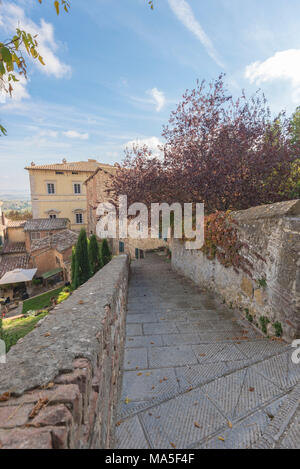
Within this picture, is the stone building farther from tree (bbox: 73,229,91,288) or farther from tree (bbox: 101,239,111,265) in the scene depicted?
tree (bbox: 101,239,111,265)

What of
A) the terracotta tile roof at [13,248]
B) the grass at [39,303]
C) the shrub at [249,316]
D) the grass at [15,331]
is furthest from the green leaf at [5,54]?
the terracotta tile roof at [13,248]

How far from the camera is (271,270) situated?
11.6 ft

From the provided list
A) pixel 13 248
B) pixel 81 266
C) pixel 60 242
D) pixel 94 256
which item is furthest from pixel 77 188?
pixel 94 256

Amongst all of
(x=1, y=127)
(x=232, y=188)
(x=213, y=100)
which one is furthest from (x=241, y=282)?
(x=213, y=100)

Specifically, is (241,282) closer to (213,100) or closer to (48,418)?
(48,418)

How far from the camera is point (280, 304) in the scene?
11.0 feet

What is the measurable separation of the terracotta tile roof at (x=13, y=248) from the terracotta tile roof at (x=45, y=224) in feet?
13.5

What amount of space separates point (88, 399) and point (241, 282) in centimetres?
398

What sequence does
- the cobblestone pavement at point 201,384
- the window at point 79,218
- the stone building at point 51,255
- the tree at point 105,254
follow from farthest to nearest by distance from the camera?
the window at point 79,218
the stone building at point 51,255
the tree at point 105,254
the cobblestone pavement at point 201,384

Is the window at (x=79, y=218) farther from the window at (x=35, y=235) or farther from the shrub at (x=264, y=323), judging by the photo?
the shrub at (x=264, y=323)

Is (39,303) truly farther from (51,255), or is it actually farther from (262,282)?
(262,282)

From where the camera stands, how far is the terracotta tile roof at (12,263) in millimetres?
22219

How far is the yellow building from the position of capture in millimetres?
28875

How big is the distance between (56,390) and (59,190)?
104ft
